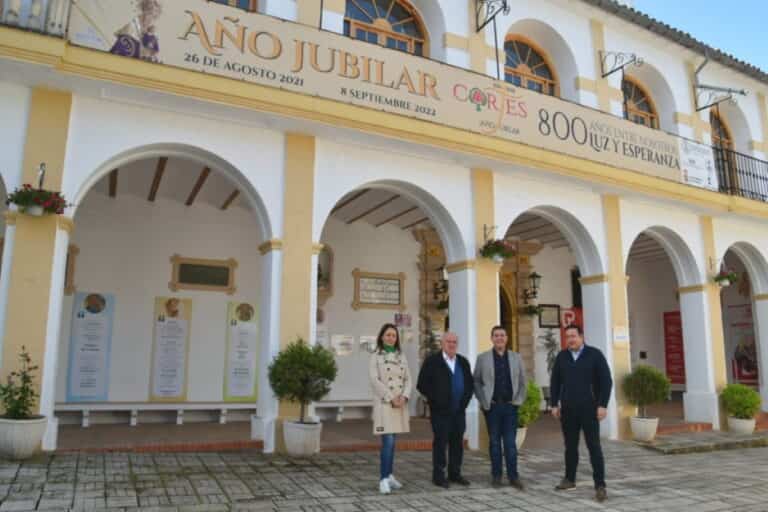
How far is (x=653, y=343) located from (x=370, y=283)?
366 inches

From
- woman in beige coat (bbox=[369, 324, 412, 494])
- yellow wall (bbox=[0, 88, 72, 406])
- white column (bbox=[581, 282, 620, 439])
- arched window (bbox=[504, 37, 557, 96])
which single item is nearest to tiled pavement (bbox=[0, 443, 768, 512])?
woman in beige coat (bbox=[369, 324, 412, 494])

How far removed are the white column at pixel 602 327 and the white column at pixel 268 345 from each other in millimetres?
5779

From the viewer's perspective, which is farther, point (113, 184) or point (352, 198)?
point (352, 198)

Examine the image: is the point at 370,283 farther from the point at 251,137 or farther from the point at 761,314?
the point at 761,314

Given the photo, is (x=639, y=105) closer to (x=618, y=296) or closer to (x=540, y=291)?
(x=618, y=296)

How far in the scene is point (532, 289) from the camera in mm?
13703

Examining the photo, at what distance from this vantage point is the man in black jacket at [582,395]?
19.1 feet

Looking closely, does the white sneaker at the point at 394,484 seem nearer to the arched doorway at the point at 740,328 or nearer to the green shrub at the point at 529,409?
the green shrub at the point at 529,409

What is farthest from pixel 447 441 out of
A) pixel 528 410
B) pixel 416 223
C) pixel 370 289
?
pixel 416 223

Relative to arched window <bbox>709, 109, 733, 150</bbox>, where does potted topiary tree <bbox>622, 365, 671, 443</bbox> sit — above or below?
below

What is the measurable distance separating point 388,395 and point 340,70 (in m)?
4.65

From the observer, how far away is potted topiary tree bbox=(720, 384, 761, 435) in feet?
36.9

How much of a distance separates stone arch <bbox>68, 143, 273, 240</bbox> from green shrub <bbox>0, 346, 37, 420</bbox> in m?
1.88

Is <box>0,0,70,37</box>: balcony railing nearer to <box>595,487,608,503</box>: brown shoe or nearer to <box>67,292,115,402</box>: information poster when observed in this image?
<box>67,292,115,402</box>: information poster
